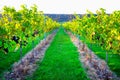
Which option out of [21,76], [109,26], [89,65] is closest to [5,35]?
[21,76]

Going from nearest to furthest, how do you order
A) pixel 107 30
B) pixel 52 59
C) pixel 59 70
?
pixel 59 70 → pixel 107 30 → pixel 52 59

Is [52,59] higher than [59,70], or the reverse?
[59,70]

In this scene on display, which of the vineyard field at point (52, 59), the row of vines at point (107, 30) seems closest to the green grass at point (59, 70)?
the vineyard field at point (52, 59)

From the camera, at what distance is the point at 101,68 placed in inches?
706

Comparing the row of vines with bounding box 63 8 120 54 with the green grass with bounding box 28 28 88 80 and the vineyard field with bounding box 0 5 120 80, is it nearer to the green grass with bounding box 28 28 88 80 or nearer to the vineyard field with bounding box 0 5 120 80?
the vineyard field with bounding box 0 5 120 80

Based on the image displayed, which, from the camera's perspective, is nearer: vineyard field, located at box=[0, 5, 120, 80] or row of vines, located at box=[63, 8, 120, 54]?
vineyard field, located at box=[0, 5, 120, 80]

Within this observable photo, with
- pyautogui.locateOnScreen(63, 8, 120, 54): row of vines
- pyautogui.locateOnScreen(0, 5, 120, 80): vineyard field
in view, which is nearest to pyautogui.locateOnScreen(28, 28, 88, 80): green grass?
pyautogui.locateOnScreen(0, 5, 120, 80): vineyard field

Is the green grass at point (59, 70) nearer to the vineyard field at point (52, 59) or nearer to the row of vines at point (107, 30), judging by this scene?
the vineyard field at point (52, 59)

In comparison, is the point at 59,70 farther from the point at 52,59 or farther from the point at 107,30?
the point at 107,30

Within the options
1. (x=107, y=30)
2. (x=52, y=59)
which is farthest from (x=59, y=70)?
(x=107, y=30)

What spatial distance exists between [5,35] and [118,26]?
9.17 m

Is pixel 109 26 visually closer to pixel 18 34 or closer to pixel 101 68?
pixel 101 68

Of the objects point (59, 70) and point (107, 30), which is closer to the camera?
point (59, 70)

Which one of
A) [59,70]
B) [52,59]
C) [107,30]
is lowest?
[52,59]
